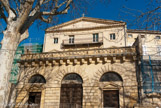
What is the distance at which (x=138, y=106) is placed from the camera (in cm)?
1006

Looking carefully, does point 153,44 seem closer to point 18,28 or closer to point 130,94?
point 130,94

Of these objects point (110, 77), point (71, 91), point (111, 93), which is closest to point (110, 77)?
point (110, 77)

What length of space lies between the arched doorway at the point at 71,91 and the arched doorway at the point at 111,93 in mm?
1968

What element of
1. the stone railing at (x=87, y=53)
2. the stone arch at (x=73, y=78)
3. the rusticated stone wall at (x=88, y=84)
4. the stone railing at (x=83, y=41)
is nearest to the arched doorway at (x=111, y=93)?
the rusticated stone wall at (x=88, y=84)

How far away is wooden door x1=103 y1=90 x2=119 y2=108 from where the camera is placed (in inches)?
481

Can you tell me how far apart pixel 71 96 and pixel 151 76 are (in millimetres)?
6695

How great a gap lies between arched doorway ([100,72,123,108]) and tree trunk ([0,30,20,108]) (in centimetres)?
784

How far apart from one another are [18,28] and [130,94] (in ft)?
30.7

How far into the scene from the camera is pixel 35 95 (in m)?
13.8

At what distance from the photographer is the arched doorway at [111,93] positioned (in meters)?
12.3

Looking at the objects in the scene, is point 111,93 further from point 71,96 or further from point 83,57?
A: point 83,57

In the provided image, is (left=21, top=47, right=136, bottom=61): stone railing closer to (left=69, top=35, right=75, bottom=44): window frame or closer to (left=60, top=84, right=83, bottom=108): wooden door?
(left=60, top=84, right=83, bottom=108): wooden door

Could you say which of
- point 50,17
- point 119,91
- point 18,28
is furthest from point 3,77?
point 119,91

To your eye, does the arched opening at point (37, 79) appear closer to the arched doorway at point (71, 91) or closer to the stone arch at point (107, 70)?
the arched doorway at point (71, 91)
